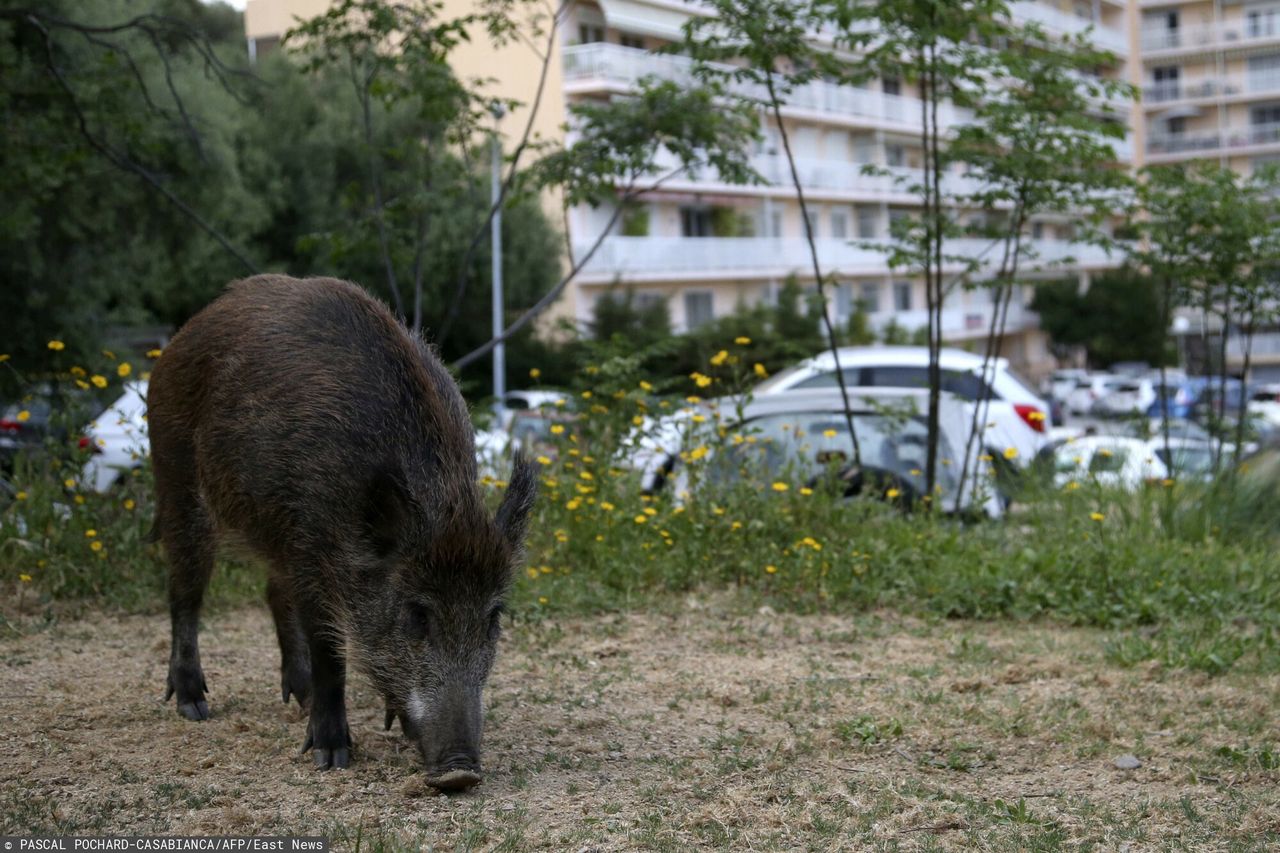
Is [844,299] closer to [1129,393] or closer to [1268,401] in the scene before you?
[1129,393]

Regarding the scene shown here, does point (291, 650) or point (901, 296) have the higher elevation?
point (901, 296)

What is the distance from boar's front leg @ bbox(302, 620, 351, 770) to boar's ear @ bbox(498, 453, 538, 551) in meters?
0.67

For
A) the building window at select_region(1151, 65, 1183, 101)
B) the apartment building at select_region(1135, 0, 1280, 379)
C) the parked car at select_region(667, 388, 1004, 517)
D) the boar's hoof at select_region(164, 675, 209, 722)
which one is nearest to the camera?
the boar's hoof at select_region(164, 675, 209, 722)

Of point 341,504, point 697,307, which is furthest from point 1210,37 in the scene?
point 341,504

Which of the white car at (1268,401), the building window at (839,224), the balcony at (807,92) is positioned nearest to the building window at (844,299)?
the building window at (839,224)

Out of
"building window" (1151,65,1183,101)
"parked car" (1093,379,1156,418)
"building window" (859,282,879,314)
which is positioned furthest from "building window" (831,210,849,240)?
"building window" (1151,65,1183,101)

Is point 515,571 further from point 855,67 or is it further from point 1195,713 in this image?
point 855,67

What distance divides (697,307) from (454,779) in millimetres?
40380

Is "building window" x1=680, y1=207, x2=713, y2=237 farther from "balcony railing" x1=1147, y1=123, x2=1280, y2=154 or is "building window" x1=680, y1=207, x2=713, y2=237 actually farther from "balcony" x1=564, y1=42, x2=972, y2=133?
"balcony railing" x1=1147, y1=123, x2=1280, y2=154

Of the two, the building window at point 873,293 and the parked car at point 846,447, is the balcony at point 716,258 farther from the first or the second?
the parked car at point 846,447

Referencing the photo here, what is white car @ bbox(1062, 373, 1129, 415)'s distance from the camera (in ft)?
145

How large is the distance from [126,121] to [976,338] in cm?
4680

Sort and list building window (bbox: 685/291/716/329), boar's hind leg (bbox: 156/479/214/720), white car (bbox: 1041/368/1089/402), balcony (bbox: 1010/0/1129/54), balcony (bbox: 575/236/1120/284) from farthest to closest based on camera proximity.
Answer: balcony (bbox: 1010/0/1129/54) → white car (bbox: 1041/368/1089/402) → building window (bbox: 685/291/716/329) → balcony (bbox: 575/236/1120/284) → boar's hind leg (bbox: 156/479/214/720)

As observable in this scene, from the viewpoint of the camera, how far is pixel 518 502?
180 inches
